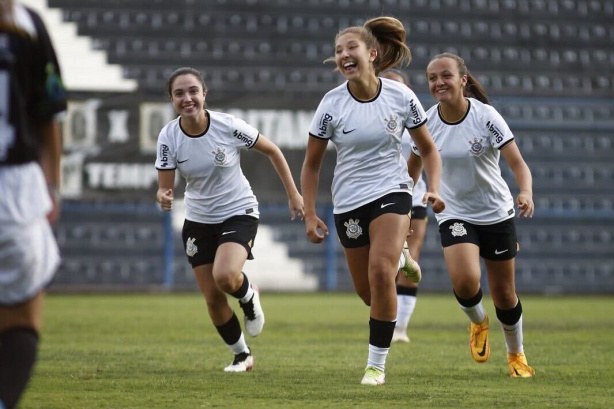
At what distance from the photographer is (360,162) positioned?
5605 millimetres

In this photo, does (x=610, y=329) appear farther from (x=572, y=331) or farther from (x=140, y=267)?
(x=140, y=267)

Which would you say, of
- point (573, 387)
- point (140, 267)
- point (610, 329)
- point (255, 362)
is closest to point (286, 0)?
point (140, 267)

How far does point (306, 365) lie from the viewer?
660 centimetres

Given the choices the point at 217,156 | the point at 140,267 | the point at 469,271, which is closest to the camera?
the point at 469,271

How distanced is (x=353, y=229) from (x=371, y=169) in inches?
12.8

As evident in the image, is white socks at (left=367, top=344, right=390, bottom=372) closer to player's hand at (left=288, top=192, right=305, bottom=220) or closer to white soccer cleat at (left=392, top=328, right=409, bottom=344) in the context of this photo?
player's hand at (left=288, top=192, right=305, bottom=220)

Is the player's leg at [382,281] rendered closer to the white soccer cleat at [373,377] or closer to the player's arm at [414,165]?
the white soccer cleat at [373,377]

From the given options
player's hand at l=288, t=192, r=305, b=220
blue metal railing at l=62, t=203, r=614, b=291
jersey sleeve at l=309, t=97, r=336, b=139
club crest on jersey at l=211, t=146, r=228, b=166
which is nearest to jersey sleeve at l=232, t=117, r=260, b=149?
club crest on jersey at l=211, t=146, r=228, b=166

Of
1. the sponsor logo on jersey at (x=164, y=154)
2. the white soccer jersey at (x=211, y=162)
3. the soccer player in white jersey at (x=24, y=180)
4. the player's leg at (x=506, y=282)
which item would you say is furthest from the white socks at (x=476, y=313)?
the soccer player in white jersey at (x=24, y=180)

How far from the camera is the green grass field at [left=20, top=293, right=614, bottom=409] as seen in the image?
194 inches

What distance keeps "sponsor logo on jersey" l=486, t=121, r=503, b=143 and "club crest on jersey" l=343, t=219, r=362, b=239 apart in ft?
3.25

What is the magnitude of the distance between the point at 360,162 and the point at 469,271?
931 mm

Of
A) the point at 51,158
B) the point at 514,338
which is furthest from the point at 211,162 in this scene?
the point at 51,158

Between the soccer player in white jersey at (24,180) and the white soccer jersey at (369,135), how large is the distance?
2489 millimetres
